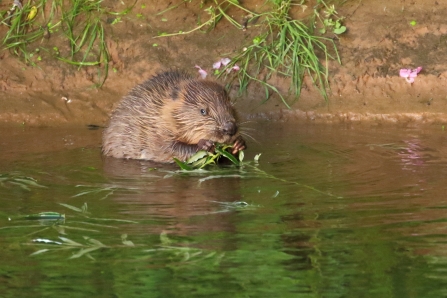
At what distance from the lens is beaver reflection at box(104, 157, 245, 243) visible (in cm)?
477

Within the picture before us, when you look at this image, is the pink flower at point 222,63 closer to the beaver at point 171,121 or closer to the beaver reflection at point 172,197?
the beaver at point 171,121

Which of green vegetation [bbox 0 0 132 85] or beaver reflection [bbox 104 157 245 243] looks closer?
beaver reflection [bbox 104 157 245 243]

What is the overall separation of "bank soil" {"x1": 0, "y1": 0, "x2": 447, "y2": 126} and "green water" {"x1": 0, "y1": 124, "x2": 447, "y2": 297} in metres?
1.00

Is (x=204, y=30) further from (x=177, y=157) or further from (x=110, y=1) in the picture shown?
(x=177, y=157)

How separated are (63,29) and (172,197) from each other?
11.8 feet

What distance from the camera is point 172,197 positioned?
538 cm

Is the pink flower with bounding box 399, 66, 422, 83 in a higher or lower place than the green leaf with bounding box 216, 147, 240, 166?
higher

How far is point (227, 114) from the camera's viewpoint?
251 inches

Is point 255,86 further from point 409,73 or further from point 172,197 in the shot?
point 172,197

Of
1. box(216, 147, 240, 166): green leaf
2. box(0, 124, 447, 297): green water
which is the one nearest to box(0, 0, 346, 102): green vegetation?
box(0, 124, 447, 297): green water

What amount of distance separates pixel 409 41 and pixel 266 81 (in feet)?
4.13

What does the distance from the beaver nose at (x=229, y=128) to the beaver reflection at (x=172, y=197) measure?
43 centimetres

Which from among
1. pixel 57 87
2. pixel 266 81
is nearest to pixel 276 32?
pixel 266 81

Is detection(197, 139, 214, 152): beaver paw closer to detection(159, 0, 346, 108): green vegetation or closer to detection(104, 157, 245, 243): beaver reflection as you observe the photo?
detection(104, 157, 245, 243): beaver reflection
